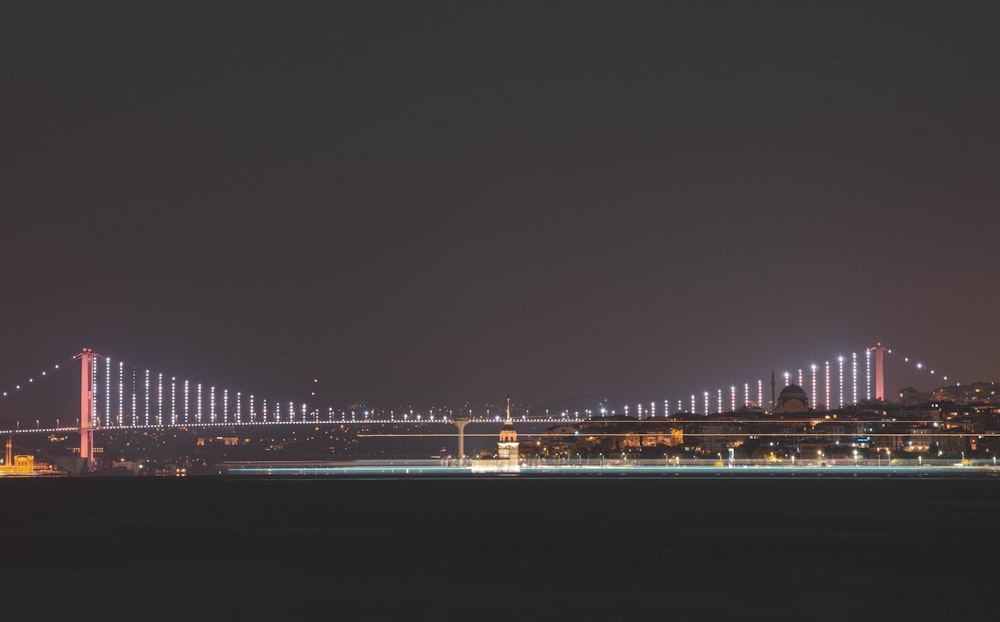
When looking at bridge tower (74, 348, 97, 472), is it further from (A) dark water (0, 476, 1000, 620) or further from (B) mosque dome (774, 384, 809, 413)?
(B) mosque dome (774, 384, 809, 413)

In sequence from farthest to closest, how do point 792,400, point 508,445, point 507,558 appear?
point 792,400, point 508,445, point 507,558

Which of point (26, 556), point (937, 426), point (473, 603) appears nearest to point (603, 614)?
point (473, 603)

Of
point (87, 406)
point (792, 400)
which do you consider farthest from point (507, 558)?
point (792, 400)

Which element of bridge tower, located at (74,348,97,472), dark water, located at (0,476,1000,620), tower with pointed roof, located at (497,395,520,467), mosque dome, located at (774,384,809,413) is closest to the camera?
dark water, located at (0,476,1000,620)

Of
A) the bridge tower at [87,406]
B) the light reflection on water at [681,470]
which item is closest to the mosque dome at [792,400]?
the light reflection on water at [681,470]

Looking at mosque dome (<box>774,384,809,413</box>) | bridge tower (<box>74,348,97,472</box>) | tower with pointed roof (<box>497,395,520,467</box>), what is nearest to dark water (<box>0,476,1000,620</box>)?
bridge tower (<box>74,348,97,472</box>)

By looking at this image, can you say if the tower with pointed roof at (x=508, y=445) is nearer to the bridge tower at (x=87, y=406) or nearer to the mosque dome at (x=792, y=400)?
the bridge tower at (x=87, y=406)

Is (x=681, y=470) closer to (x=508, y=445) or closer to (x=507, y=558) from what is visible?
(x=508, y=445)
